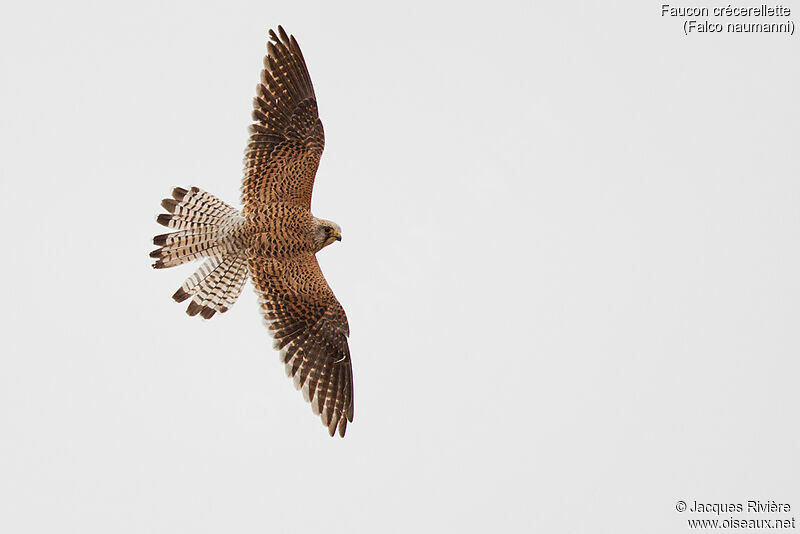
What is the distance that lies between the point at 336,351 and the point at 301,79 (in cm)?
349

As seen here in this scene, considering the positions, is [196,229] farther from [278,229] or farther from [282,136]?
[282,136]

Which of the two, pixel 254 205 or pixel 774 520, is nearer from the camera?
pixel 254 205

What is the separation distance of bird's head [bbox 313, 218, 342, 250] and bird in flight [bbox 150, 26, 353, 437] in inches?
0.5

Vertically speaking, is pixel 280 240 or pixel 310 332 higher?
pixel 280 240

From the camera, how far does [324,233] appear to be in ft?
47.6

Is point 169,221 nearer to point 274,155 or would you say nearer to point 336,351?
point 274,155

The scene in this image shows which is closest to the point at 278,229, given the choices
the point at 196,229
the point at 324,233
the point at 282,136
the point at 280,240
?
the point at 280,240

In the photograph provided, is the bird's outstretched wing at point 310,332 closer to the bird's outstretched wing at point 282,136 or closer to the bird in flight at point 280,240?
the bird in flight at point 280,240

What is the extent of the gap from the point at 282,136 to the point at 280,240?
130cm

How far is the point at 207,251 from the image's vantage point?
14.5 meters

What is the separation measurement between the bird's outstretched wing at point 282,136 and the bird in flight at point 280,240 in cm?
1

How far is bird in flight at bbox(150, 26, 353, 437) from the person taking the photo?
1443 cm

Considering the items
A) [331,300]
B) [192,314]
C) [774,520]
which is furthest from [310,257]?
[774,520]

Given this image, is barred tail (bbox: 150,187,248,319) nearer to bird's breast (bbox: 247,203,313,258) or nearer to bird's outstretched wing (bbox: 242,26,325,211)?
bird's breast (bbox: 247,203,313,258)
